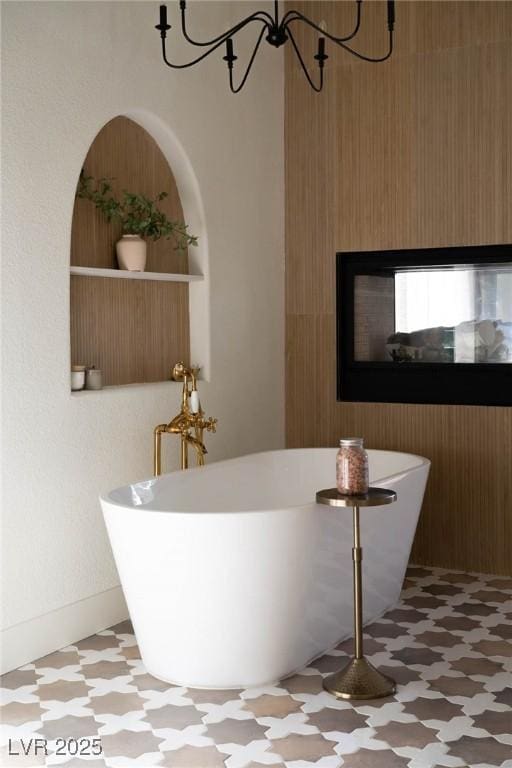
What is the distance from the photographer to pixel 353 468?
317 centimetres

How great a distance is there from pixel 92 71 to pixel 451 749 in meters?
2.88

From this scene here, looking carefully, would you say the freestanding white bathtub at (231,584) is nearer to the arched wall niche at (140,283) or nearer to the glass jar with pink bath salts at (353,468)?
the glass jar with pink bath salts at (353,468)

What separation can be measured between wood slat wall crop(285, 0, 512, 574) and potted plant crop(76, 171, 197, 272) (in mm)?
1135

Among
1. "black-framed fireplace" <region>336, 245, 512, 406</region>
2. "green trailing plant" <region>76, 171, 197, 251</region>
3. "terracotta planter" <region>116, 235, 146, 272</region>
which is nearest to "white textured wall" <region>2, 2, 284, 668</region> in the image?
"green trailing plant" <region>76, 171, 197, 251</region>

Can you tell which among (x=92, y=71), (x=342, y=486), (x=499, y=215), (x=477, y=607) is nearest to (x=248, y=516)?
(x=342, y=486)

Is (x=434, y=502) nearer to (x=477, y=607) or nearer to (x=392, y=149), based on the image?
(x=477, y=607)

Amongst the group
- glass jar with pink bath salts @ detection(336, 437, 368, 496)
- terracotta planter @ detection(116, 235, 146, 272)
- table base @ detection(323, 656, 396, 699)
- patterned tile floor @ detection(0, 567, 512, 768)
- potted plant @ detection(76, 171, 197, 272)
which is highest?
potted plant @ detection(76, 171, 197, 272)

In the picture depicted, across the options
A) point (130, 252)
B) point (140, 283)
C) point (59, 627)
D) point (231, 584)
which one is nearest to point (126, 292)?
point (140, 283)

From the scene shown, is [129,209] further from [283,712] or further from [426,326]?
[283,712]

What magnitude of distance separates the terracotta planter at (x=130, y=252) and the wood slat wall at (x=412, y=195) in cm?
130

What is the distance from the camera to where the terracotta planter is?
4242 mm

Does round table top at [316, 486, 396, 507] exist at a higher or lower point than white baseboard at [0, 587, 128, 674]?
higher

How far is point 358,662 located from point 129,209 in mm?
A: 2281

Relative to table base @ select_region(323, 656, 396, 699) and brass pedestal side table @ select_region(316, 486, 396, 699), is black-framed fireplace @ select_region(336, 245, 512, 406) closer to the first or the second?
brass pedestal side table @ select_region(316, 486, 396, 699)
